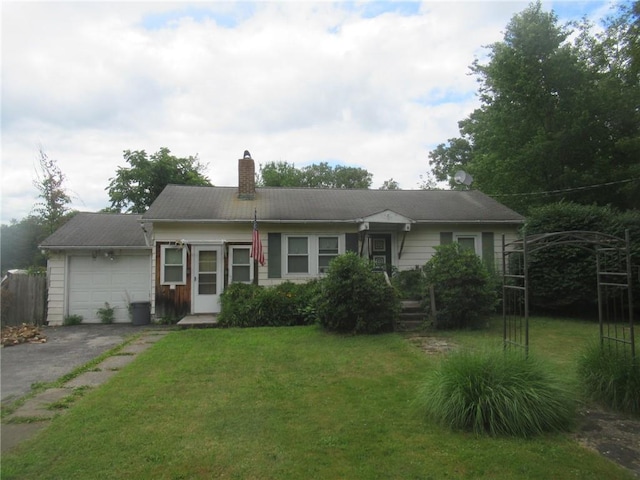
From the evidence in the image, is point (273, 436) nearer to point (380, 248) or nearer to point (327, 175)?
point (380, 248)

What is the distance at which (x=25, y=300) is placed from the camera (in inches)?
521

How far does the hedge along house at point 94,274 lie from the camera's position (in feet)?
44.5

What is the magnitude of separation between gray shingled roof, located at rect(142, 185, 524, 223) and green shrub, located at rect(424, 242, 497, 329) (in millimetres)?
3412


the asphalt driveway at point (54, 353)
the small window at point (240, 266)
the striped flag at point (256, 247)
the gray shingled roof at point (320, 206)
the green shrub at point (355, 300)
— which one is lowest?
the asphalt driveway at point (54, 353)

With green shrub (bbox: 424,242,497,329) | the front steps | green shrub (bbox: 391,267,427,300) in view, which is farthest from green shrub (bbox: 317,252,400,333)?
green shrub (bbox: 391,267,427,300)

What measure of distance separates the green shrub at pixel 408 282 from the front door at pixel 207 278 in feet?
17.6

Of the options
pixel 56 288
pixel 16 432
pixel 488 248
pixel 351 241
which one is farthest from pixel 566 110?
pixel 16 432

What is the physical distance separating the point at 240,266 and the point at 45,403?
27.0ft

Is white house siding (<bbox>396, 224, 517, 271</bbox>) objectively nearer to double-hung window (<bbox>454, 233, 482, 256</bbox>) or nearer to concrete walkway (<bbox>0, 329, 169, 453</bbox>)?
double-hung window (<bbox>454, 233, 482, 256</bbox>)

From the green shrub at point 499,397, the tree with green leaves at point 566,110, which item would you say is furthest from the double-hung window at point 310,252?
the tree with green leaves at point 566,110

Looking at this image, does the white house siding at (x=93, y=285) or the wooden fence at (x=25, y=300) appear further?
the white house siding at (x=93, y=285)

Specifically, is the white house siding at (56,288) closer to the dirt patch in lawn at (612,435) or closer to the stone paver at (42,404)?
the stone paver at (42,404)

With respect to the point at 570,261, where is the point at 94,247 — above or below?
above

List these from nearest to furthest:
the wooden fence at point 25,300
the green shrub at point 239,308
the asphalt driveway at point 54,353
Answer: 1. the asphalt driveway at point 54,353
2. the green shrub at point 239,308
3. the wooden fence at point 25,300
